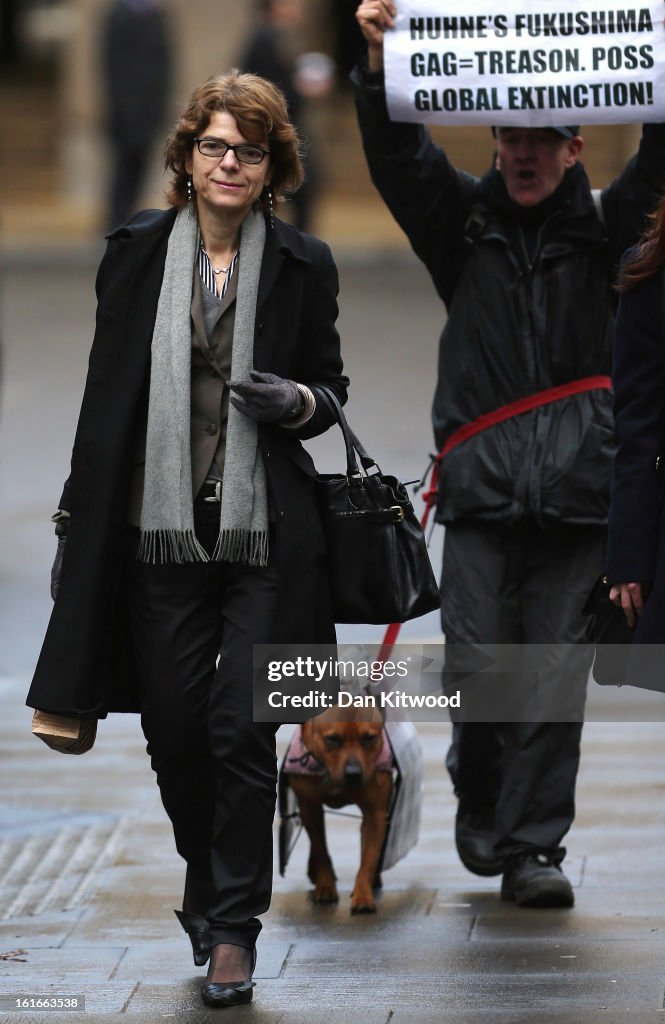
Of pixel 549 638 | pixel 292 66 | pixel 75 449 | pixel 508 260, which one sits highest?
pixel 292 66

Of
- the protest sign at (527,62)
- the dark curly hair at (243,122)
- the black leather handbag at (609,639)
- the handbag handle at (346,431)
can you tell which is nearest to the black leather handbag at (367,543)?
the handbag handle at (346,431)

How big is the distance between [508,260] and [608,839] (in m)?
1.73

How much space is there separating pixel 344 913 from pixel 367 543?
125 cm

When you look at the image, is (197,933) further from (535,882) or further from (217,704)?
(535,882)

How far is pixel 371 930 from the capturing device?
5441 mm

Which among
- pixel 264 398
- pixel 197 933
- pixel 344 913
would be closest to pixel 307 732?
pixel 344 913

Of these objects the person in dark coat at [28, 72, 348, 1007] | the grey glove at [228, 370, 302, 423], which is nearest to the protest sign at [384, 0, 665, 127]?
the person in dark coat at [28, 72, 348, 1007]

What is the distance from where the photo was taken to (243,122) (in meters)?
4.82

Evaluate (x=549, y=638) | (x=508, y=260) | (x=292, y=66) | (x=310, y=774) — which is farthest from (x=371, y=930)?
(x=292, y=66)

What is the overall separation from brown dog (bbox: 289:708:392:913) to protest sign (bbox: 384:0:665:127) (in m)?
1.62

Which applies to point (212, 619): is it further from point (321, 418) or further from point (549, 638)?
point (549, 638)

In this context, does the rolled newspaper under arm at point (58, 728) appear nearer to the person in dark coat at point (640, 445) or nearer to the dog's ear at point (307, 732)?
the dog's ear at point (307, 732)

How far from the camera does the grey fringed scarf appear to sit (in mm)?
4703

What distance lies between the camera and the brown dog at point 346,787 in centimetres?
566
